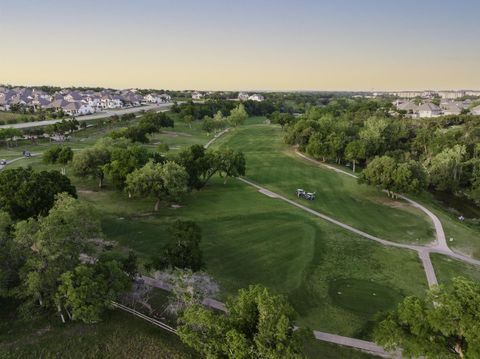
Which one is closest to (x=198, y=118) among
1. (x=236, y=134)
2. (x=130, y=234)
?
(x=236, y=134)

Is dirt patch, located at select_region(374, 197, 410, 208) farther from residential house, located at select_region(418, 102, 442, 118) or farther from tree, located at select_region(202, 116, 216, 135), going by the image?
residential house, located at select_region(418, 102, 442, 118)

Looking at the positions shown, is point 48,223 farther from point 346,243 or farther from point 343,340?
point 346,243

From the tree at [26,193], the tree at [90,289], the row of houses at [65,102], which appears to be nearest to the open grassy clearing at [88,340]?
the tree at [90,289]

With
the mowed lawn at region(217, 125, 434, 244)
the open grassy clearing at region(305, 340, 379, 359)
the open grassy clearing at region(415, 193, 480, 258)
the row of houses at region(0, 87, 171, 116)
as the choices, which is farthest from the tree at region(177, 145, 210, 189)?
the row of houses at region(0, 87, 171, 116)

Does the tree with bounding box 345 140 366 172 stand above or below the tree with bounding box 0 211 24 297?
below

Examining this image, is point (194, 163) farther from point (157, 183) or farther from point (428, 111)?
point (428, 111)

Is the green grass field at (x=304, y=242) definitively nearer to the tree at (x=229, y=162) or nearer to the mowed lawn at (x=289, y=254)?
the mowed lawn at (x=289, y=254)

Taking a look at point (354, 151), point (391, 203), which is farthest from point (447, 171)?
point (391, 203)
